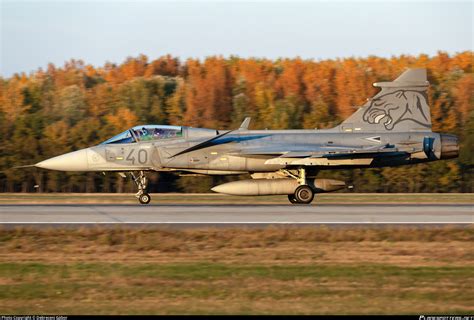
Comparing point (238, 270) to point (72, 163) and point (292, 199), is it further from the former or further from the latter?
point (72, 163)

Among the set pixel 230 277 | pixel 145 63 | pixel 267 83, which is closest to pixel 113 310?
pixel 230 277

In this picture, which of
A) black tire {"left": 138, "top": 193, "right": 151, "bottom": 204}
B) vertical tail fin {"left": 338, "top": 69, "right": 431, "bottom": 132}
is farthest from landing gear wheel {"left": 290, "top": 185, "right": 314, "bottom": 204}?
black tire {"left": 138, "top": 193, "right": 151, "bottom": 204}

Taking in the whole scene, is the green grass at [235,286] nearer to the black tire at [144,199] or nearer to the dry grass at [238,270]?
the dry grass at [238,270]

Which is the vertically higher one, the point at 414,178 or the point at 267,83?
the point at 267,83

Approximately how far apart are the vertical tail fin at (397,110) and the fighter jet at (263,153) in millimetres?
192

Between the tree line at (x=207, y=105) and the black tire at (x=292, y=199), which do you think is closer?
the black tire at (x=292, y=199)

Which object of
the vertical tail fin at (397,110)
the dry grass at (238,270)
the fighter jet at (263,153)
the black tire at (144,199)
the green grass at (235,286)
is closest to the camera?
the green grass at (235,286)

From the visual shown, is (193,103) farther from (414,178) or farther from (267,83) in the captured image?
(414,178)

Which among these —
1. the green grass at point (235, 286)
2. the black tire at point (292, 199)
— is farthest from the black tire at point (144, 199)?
the green grass at point (235, 286)

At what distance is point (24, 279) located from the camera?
38.1ft

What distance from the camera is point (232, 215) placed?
20.2m

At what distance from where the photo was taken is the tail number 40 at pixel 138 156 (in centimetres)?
2528

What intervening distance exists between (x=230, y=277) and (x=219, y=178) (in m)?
31.6

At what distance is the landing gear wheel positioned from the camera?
81.4 feet
